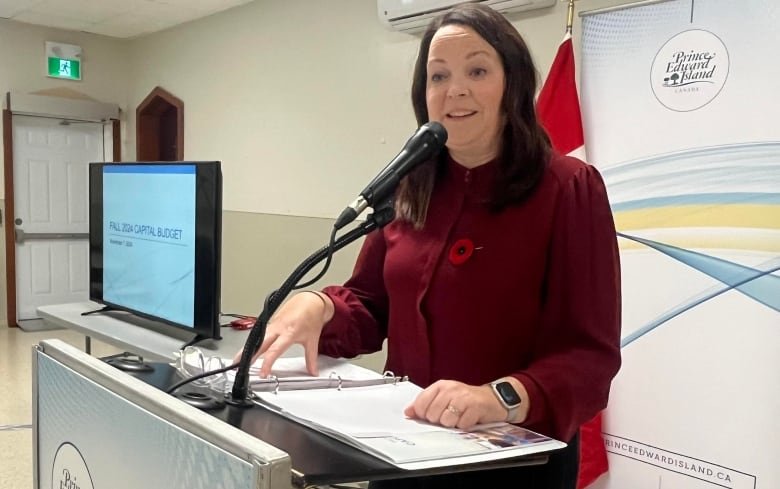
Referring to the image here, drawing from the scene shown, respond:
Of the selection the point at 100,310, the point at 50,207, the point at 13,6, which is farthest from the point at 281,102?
the point at 50,207

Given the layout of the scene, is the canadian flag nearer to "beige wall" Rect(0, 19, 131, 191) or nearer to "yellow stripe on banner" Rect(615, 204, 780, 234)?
"yellow stripe on banner" Rect(615, 204, 780, 234)

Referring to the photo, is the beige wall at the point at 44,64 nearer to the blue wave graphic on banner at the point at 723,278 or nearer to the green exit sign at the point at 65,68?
the green exit sign at the point at 65,68

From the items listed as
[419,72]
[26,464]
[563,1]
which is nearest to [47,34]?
[26,464]

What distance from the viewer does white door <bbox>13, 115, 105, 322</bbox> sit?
620 cm

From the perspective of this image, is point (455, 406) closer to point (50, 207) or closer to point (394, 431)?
point (394, 431)

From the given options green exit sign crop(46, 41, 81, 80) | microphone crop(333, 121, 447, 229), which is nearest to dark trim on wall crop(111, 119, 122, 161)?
green exit sign crop(46, 41, 81, 80)

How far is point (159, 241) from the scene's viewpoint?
114 inches

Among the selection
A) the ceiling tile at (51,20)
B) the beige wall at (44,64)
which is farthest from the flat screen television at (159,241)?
the beige wall at (44,64)

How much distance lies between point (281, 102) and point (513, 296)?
4.09 metres

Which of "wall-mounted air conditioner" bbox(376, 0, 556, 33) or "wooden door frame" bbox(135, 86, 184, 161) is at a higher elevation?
"wall-mounted air conditioner" bbox(376, 0, 556, 33)

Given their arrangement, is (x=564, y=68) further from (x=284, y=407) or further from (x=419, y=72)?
(x=284, y=407)

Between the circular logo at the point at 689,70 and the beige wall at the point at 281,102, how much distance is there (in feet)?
2.97

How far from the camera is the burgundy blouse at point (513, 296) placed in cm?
93

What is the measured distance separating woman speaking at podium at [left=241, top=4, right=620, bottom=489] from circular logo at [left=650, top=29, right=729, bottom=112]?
1.36 m
